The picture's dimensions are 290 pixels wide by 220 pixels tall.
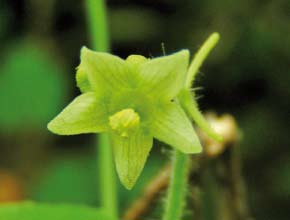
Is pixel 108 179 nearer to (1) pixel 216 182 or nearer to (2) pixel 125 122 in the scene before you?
(1) pixel 216 182

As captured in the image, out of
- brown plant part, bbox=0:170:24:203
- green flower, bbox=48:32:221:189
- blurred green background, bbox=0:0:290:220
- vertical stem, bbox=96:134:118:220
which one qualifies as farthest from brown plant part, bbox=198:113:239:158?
brown plant part, bbox=0:170:24:203

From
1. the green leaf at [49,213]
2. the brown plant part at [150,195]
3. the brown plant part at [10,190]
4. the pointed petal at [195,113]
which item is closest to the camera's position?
the pointed petal at [195,113]

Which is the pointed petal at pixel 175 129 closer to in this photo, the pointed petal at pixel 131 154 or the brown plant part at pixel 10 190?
the pointed petal at pixel 131 154

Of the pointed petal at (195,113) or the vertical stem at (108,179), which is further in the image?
the vertical stem at (108,179)

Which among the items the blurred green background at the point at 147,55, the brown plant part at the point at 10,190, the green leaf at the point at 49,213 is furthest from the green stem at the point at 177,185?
the brown plant part at the point at 10,190

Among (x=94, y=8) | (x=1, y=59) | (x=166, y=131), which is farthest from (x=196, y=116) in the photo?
(x=1, y=59)
